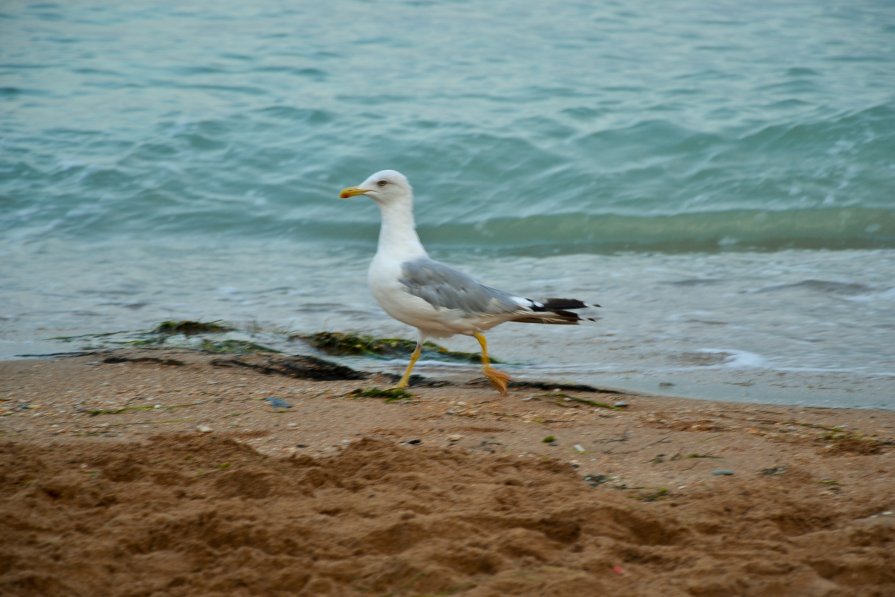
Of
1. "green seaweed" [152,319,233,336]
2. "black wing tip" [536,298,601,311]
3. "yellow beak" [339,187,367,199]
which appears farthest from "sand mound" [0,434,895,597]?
"green seaweed" [152,319,233,336]

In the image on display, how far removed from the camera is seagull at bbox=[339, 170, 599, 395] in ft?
17.8

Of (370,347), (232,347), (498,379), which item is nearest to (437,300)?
(498,379)

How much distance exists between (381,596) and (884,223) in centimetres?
858

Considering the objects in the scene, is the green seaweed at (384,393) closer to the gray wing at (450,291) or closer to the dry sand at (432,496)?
the dry sand at (432,496)

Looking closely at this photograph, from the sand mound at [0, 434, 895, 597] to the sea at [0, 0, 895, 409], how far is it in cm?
228

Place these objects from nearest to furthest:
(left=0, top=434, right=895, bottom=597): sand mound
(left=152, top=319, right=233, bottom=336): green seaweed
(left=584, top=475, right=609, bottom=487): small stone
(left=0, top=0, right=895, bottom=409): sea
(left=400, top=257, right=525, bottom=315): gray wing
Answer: (left=0, top=434, right=895, bottom=597): sand mound < (left=584, top=475, right=609, bottom=487): small stone < (left=400, top=257, right=525, bottom=315): gray wing < (left=152, top=319, right=233, bottom=336): green seaweed < (left=0, top=0, right=895, bottom=409): sea

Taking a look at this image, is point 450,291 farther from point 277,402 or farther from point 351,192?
point 277,402

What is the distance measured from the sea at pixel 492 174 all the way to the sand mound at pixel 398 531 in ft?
7.48

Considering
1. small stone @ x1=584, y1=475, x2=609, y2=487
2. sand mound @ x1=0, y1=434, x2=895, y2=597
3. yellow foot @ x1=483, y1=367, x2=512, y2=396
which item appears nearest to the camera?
sand mound @ x1=0, y1=434, x2=895, y2=597

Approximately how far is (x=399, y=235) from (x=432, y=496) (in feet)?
8.49

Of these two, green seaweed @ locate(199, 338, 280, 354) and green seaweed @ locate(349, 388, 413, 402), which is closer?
green seaweed @ locate(349, 388, 413, 402)

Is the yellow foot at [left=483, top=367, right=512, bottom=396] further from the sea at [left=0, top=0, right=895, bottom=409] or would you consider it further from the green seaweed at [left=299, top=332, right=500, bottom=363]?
the green seaweed at [left=299, top=332, right=500, bottom=363]

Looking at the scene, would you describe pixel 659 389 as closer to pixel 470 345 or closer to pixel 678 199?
pixel 470 345

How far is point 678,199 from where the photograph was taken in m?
11.1
